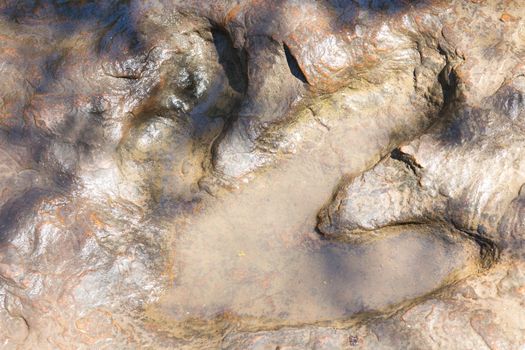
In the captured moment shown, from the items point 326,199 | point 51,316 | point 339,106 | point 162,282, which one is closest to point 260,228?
point 326,199

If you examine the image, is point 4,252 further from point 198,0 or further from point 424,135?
point 424,135

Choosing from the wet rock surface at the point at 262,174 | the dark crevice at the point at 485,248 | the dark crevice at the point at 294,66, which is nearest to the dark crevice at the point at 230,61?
the wet rock surface at the point at 262,174

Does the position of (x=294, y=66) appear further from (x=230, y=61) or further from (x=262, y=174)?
(x=262, y=174)

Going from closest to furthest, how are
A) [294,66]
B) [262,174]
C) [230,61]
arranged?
[294,66] → [262,174] → [230,61]

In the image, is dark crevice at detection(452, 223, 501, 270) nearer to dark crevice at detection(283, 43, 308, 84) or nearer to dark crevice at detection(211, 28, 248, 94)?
dark crevice at detection(283, 43, 308, 84)

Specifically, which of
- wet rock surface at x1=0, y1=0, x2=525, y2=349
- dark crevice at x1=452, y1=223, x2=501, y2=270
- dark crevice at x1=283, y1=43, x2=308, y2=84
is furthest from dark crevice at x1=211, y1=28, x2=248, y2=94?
dark crevice at x1=452, y1=223, x2=501, y2=270

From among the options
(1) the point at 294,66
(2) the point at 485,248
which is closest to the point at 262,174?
(1) the point at 294,66
